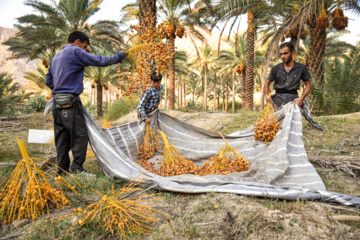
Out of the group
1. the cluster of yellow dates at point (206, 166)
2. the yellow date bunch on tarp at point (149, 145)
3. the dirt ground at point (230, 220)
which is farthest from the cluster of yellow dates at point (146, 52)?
the dirt ground at point (230, 220)

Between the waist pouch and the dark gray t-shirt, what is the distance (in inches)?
131

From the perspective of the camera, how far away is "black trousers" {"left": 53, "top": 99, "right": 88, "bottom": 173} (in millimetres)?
3281

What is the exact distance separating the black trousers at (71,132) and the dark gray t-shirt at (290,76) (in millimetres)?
3288

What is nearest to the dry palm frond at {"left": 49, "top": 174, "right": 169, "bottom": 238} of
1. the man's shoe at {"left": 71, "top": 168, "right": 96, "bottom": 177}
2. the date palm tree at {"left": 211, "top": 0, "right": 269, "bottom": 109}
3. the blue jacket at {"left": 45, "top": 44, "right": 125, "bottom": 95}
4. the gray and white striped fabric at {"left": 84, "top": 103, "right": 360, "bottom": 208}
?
the gray and white striped fabric at {"left": 84, "top": 103, "right": 360, "bottom": 208}

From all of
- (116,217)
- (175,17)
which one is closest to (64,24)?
(175,17)

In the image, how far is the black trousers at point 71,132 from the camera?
129 inches

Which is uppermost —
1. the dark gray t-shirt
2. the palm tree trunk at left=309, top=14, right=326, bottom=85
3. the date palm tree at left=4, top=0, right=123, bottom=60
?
the date palm tree at left=4, top=0, right=123, bottom=60

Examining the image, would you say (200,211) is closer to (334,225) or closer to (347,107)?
(334,225)

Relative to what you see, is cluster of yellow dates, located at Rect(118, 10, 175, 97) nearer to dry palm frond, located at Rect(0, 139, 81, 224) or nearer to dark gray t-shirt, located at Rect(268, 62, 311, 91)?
dry palm frond, located at Rect(0, 139, 81, 224)

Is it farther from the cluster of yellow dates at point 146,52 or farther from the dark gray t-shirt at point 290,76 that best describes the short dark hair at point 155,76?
the dark gray t-shirt at point 290,76

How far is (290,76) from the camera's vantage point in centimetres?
423

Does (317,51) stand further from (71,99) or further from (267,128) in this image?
(71,99)

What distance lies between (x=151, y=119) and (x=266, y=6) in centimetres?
1084

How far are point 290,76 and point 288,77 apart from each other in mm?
35
